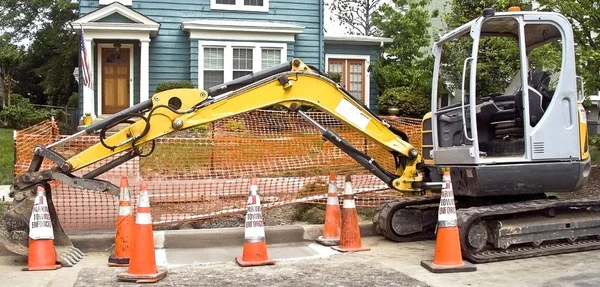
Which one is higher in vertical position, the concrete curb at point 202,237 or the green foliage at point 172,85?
the green foliage at point 172,85

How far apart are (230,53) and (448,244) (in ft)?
46.9

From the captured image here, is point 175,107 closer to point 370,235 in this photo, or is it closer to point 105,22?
point 370,235

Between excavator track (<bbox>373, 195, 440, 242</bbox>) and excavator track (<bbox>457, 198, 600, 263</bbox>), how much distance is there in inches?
42.3

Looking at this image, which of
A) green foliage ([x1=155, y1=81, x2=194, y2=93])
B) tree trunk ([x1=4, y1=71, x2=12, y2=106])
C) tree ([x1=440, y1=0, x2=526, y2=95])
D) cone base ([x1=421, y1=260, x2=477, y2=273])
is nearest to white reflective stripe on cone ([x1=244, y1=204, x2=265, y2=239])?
cone base ([x1=421, y1=260, x2=477, y2=273])

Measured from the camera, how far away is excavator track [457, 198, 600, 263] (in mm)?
6719

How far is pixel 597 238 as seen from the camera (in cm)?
750

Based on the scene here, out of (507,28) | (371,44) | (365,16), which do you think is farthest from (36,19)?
(507,28)

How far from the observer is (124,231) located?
21.3ft

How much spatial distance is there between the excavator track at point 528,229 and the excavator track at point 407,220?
1.07 meters

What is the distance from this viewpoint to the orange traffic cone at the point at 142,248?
19.4 feet

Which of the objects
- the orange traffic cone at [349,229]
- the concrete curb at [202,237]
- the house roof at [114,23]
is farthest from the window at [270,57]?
the orange traffic cone at [349,229]

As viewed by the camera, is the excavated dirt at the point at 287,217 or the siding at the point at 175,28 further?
the siding at the point at 175,28

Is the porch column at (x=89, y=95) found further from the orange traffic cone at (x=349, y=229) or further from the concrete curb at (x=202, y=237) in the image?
the orange traffic cone at (x=349, y=229)

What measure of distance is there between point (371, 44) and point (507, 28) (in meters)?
15.6
